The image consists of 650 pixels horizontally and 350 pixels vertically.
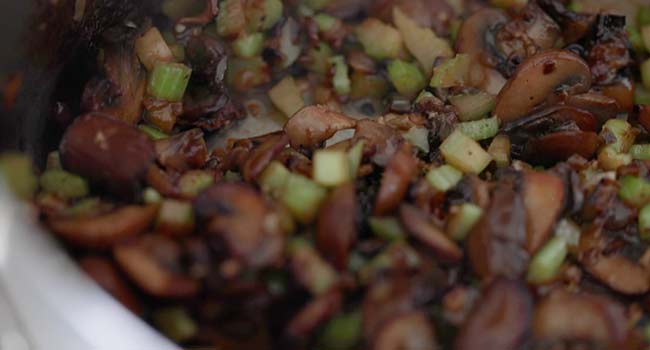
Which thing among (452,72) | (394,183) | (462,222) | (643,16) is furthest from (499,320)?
(643,16)

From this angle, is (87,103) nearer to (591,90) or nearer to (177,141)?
(177,141)

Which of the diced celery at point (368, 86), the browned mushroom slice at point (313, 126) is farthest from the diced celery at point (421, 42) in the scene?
the browned mushroom slice at point (313, 126)

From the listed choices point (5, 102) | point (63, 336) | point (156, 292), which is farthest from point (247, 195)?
point (5, 102)

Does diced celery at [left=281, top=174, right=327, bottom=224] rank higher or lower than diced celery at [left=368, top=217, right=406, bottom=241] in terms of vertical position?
higher

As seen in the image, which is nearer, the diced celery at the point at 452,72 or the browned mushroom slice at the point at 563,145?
the browned mushroom slice at the point at 563,145

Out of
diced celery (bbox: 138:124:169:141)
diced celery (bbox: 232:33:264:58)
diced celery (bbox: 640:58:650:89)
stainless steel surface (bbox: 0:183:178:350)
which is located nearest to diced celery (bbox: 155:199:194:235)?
stainless steel surface (bbox: 0:183:178:350)

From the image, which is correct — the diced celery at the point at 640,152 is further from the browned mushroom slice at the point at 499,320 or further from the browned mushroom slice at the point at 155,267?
the browned mushroom slice at the point at 155,267

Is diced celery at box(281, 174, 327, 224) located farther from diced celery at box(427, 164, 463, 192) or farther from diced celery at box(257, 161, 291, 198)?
diced celery at box(427, 164, 463, 192)
